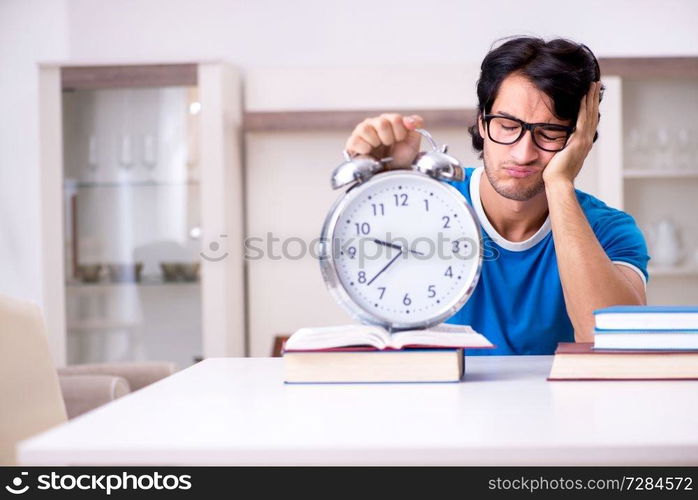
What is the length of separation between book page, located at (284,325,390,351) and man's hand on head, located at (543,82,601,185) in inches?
25.3

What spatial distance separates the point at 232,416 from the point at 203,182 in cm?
292

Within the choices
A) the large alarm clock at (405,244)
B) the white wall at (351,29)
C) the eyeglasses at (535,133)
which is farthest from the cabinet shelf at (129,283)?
the large alarm clock at (405,244)

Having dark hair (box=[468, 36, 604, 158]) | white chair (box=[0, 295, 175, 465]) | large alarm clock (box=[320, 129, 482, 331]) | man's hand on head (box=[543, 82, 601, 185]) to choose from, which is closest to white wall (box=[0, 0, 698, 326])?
dark hair (box=[468, 36, 604, 158])

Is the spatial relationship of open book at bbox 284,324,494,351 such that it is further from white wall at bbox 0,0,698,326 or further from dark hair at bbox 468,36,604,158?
white wall at bbox 0,0,698,326

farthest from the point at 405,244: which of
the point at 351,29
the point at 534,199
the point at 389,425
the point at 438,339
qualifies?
the point at 351,29

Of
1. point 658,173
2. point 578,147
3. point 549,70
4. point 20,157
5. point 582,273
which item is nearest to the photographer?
point 582,273

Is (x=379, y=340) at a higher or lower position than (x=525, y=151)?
lower

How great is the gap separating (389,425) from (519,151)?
961mm

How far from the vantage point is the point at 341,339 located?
115 cm

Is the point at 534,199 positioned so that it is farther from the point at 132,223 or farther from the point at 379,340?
the point at 132,223

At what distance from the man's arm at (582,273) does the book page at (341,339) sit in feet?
1.62

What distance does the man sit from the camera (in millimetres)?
1717

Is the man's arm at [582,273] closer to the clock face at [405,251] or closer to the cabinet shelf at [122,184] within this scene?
the clock face at [405,251]

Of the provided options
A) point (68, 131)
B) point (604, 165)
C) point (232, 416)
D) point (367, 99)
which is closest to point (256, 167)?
point (367, 99)
